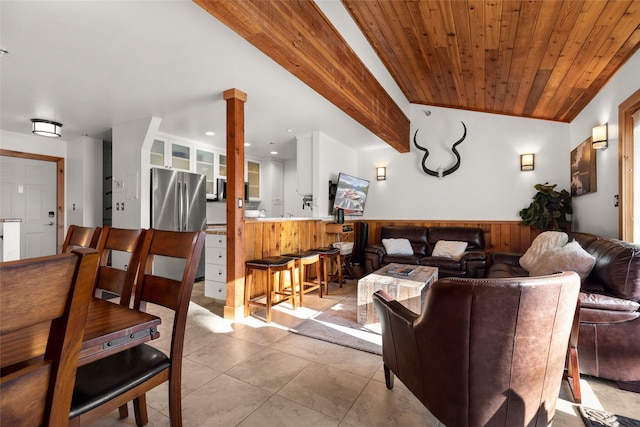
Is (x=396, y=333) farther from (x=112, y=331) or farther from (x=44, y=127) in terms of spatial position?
(x=44, y=127)

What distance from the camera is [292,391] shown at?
1.88 meters

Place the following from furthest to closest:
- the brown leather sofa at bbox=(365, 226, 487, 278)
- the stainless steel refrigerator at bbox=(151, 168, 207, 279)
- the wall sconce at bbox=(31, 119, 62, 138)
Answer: the stainless steel refrigerator at bbox=(151, 168, 207, 279)
the brown leather sofa at bbox=(365, 226, 487, 278)
the wall sconce at bbox=(31, 119, 62, 138)

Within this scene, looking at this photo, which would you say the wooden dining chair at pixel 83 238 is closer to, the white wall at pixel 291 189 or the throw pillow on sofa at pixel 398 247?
the throw pillow on sofa at pixel 398 247

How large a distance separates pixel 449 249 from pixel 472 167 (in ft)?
4.86

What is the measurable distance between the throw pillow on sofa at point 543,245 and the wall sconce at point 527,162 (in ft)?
5.88

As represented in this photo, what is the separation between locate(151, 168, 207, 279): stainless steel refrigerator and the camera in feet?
14.4

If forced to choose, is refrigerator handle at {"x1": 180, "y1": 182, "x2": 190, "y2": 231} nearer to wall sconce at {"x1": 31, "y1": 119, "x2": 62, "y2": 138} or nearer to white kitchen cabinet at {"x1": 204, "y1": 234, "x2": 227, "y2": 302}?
white kitchen cabinet at {"x1": 204, "y1": 234, "x2": 227, "y2": 302}

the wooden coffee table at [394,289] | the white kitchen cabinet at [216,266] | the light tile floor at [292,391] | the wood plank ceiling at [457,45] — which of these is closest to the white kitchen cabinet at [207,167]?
the white kitchen cabinet at [216,266]

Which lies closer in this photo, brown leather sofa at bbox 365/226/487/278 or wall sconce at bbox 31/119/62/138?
wall sconce at bbox 31/119/62/138

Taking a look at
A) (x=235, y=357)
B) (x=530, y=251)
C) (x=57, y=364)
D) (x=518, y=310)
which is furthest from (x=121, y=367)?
(x=530, y=251)

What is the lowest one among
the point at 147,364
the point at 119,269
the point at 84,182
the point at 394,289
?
the point at 394,289

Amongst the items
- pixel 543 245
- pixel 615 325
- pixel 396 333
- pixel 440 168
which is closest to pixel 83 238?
A: pixel 396 333

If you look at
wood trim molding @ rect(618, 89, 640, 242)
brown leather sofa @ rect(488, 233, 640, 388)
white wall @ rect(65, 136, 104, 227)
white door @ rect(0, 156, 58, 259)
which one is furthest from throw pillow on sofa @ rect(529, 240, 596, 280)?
white door @ rect(0, 156, 58, 259)

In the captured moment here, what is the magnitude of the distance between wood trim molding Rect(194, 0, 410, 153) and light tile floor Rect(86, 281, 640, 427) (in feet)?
7.19
